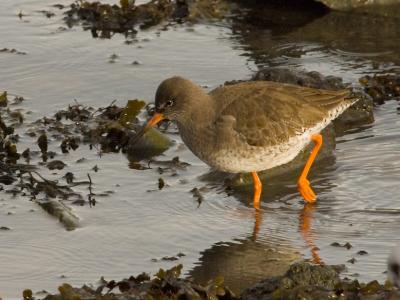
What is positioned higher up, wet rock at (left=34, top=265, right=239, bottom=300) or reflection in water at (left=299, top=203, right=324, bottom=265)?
wet rock at (left=34, top=265, right=239, bottom=300)

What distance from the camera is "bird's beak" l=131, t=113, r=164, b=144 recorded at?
10136 millimetres

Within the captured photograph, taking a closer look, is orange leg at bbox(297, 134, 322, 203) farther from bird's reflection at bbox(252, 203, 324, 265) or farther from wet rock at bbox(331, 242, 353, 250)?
wet rock at bbox(331, 242, 353, 250)

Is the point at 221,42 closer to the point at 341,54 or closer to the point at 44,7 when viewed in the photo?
the point at 341,54

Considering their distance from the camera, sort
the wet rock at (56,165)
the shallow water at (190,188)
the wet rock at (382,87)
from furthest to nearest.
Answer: the wet rock at (382,87)
the wet rock at (56,165)
the shallow water at (190,188)

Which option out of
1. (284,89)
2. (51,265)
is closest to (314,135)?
(284,89)

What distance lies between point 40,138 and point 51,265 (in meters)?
2.66

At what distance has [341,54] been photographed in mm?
13406

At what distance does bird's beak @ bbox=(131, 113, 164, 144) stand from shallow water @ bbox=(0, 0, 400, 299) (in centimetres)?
31

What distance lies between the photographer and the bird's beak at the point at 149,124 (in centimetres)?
1014

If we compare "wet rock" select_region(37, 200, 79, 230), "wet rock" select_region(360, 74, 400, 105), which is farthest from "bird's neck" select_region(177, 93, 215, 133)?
"wet rock" select_region(360, 74, 400, 105)

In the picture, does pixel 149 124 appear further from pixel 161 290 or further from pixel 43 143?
pixel 161 290

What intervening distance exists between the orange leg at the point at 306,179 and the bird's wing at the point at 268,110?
0.25 m

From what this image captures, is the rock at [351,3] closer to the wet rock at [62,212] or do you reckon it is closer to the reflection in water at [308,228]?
the reflection in water at [308,228]

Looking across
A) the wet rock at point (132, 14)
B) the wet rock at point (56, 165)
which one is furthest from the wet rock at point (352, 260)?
the wet rock at point (132, 14)
